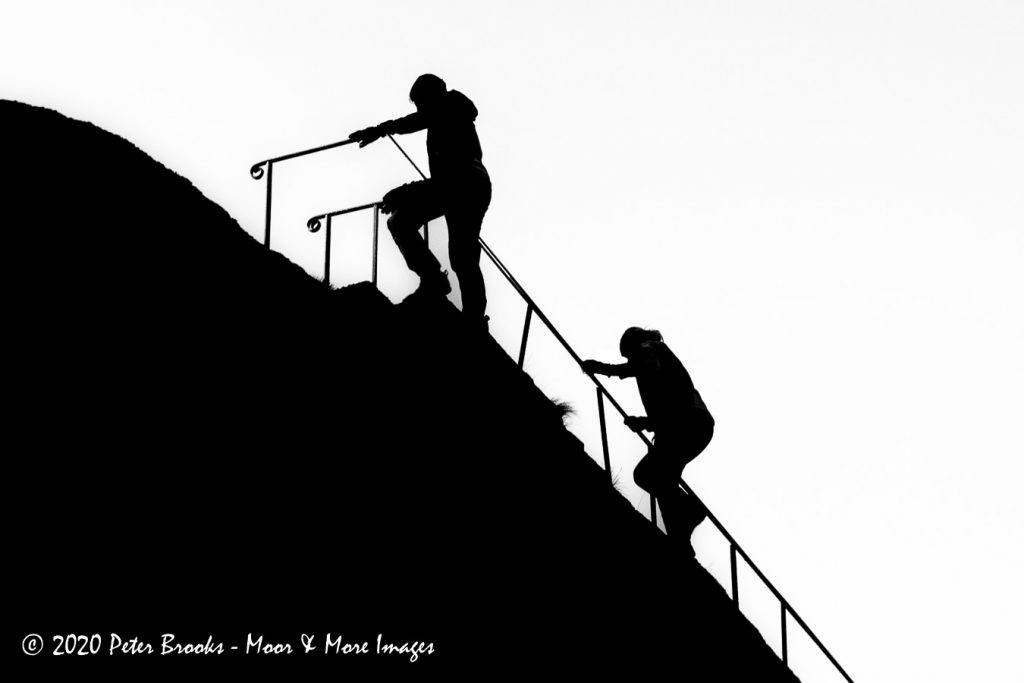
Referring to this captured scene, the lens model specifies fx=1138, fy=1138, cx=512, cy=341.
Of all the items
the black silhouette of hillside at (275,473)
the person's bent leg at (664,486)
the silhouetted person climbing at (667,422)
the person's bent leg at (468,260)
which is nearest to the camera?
the black silhouette of hillside at (275,473)

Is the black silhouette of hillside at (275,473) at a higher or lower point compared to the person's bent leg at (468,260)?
lower

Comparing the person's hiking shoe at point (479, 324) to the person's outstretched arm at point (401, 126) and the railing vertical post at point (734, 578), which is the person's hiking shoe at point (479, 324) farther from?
the railing vertical post at point (734, 578)

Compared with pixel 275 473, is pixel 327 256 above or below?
above

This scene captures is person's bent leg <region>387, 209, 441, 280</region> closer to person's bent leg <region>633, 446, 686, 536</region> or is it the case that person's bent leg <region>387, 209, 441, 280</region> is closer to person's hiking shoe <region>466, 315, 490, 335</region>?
person's hiking shoe <region>466, 315, 490, 335</region>

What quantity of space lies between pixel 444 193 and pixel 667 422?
7.62 feet

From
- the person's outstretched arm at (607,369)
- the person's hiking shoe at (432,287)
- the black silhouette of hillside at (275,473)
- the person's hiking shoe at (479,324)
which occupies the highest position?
the person's hiking shoe at (432,287)

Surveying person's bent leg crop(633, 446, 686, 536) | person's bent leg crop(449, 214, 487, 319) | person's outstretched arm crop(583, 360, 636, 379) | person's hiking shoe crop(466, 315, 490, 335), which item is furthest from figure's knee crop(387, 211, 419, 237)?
person's bent leg crop(633, 446, 686, 536)

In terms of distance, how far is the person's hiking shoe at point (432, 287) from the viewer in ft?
27.9

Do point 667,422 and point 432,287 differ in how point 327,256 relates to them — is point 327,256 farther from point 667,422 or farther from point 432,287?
point 667,422

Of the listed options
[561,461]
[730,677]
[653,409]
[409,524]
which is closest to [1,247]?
[409,524]

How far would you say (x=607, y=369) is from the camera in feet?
27.4

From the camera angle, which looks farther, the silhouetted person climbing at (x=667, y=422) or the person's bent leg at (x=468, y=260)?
the person's bent leg at (x=468, y=260)

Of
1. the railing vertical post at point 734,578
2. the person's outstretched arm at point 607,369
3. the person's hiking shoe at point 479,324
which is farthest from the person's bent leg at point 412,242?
the railing vertical post at point 734,578

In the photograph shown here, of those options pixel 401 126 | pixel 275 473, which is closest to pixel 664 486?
pixel 275 473
